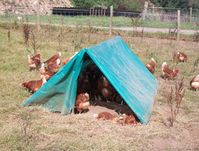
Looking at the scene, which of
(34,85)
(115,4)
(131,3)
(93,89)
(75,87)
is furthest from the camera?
(131,3)

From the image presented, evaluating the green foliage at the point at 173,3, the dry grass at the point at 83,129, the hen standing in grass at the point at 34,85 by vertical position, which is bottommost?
the green foliage at the point at 173,3

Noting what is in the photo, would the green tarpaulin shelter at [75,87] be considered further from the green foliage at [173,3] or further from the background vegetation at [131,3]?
the green foliage at [173,3]

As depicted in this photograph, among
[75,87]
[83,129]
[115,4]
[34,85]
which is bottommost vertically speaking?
[115,4]

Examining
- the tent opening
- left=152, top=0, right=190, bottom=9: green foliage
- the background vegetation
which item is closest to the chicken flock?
the tent opening

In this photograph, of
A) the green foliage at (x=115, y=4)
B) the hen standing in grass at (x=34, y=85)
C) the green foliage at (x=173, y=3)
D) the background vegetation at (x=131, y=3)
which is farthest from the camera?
the green foliage at (x=173, y=3)

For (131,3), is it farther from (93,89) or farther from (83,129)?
(83,129)

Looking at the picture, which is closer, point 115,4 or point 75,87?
point 75,87

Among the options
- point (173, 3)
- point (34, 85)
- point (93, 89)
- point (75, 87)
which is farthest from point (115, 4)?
point (75, 87)

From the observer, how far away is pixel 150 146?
5.69 meters

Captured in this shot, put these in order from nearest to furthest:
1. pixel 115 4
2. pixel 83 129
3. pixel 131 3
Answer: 1. pixel 83 129
2. pixel 115 4
3. pixel 131 3

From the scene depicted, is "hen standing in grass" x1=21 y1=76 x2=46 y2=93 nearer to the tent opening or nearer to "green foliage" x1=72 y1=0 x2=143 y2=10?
the tent opening

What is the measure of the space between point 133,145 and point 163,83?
169 inches

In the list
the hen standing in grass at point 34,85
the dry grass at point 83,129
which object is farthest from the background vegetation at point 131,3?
the hen standing in grass at point 34,85

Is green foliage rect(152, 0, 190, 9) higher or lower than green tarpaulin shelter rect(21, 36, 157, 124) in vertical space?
lower
